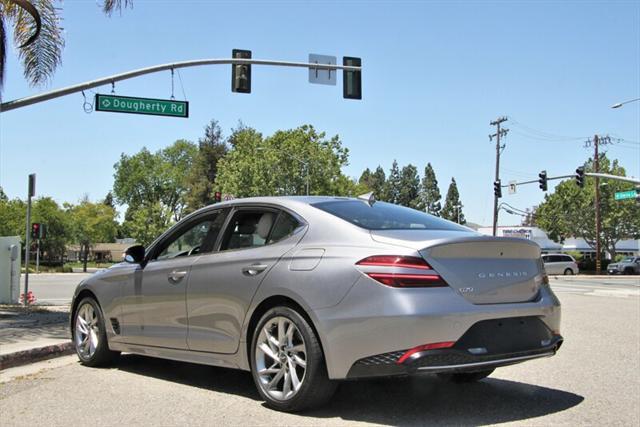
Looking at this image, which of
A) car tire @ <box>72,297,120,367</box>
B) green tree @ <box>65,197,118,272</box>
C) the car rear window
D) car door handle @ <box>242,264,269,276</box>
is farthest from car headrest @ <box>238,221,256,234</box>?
green tree @ <box>65,197,118,272</box>

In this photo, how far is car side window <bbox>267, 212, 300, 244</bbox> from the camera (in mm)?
5032

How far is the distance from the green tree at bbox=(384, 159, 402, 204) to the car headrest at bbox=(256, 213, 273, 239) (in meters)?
133

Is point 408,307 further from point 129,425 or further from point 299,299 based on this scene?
point 129,425

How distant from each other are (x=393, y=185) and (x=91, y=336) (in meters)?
139

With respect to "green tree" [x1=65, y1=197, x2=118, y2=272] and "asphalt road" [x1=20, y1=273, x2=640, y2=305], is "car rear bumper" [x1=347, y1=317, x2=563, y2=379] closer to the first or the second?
"asphalt road" [x1=20, y1=273, x2=640, y2=305]

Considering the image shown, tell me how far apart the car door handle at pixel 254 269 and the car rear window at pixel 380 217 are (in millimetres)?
662

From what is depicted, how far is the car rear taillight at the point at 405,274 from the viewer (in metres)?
4.16

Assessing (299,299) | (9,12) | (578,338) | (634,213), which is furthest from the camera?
(634,213)

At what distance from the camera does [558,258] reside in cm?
4781

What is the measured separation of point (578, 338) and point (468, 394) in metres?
5.04

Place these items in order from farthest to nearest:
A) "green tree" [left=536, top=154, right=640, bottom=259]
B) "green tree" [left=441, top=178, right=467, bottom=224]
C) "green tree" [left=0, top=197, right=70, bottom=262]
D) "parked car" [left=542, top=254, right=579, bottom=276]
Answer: "green tree" [left=441, top=178, right=467, bottom=224] → "green tree" [left=0, top=197, right=70, bottom=262] → "green tree" [left=536, top=154, right=640, bottom=259] → "parked car" [left=542, top=254, right=579, bottom=276]

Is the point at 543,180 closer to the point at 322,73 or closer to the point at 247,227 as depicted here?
the point at 322,73

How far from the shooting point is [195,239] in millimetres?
5895

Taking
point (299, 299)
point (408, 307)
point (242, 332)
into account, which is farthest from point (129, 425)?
point (408, 307)
